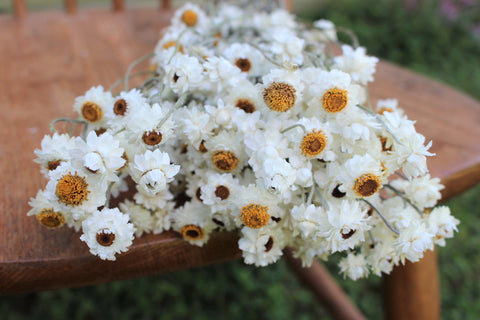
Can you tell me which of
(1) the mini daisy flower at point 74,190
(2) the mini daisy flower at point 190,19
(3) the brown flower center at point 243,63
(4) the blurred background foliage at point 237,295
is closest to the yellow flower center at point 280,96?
(3) the brown flower center at point 243,63

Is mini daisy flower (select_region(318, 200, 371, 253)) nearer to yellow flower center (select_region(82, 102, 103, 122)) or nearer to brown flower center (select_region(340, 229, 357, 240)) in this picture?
brown flower center (select_region(340, 229, 357, 240))

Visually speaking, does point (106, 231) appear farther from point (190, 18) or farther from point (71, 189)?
point (190, 18)

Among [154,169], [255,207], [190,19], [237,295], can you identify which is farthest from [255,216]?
[237,295]

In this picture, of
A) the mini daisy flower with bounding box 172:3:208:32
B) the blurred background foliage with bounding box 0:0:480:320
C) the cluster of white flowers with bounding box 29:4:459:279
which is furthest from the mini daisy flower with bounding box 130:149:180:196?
the blurred background foliage with bounding box 0:0:480:320

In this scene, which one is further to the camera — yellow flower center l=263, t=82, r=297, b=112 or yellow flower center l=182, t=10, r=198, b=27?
yellow flower center l=182, t=10, r=198, b=27

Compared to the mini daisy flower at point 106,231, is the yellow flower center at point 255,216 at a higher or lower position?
higher

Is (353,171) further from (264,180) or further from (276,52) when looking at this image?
(276,52)

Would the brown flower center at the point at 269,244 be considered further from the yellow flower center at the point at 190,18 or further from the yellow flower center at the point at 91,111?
the yellow flower center at the point at 190,18
